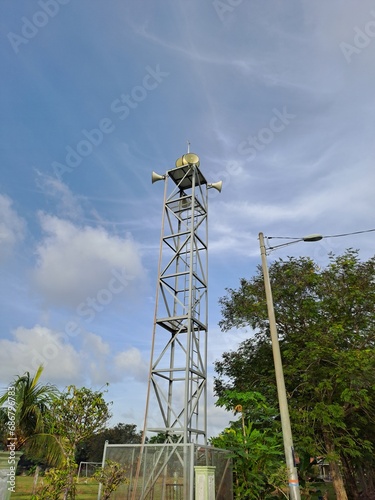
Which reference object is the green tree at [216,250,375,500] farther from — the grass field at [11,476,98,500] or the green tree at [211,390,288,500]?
the grass field at [11,476,98,500]

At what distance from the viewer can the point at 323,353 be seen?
1739cm

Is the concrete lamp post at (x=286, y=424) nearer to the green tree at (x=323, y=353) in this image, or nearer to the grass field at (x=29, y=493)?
the green tree at (x=323, y=353)

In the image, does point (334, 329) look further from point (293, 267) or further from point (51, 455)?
point (51, 455)

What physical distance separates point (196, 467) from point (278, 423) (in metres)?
8.51

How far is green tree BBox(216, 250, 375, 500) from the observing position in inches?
658

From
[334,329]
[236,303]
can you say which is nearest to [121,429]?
[236,303]

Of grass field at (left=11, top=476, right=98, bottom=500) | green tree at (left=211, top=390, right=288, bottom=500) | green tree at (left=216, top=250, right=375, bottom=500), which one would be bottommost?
grass field at (left=11, top=476, right=98, bottom=500)

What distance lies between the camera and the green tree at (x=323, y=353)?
16.7m

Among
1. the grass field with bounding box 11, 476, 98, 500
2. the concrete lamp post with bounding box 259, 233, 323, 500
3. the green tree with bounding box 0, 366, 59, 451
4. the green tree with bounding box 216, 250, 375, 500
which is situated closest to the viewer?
the concrete lamp post with bounding box 259, 233, 323, 500

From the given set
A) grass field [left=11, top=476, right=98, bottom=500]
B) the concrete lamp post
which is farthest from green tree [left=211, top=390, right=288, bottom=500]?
grass field [left=11, top=476, right=98, bottom=500]

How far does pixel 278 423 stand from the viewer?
1698 centimetres

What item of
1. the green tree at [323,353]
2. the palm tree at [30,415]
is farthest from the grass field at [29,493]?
the green tree at [323,353]

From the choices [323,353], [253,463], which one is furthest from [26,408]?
[323,353]

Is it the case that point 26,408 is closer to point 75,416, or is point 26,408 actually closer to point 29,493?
point 75,416
